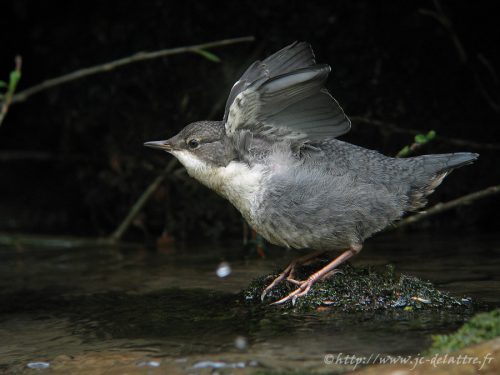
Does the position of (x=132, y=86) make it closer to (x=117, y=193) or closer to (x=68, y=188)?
(x=117, y=193)

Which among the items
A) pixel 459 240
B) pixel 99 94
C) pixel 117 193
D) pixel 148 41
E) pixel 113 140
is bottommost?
pixel 459 240

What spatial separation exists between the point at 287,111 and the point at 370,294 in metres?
1.11

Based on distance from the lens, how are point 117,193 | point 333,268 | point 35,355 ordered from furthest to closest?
point 117,193 → point 333,268 → point 35,355

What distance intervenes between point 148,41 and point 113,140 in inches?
44.6

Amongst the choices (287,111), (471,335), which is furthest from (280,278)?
(471,335)

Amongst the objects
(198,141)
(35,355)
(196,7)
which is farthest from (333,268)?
(196,7)

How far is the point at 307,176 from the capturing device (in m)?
3.88

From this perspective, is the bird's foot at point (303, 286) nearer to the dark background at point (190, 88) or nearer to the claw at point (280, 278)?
the claw at point (280, 278)

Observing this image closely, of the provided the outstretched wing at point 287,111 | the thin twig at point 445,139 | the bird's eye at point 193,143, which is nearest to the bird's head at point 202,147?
the bird's eye at point 193,143

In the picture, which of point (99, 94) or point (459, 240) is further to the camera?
point (99, 94)

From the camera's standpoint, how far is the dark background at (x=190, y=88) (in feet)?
21.2

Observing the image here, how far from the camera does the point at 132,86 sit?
715 centimetres

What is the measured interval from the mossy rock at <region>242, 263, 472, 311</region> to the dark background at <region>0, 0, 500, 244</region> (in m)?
2.87

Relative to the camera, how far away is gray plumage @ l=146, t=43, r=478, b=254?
3805mm
